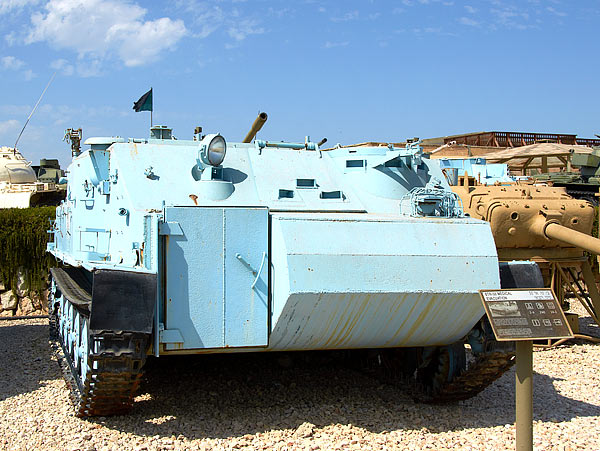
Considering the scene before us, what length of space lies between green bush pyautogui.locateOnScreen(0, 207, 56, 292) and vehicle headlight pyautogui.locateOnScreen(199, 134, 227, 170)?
7.82 meters

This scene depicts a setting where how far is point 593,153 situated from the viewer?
62.2 ft

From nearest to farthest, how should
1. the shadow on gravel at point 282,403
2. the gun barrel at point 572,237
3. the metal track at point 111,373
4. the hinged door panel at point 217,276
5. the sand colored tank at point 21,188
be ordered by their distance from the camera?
the metal track at point 111,373
the hinged door panel at point 217,276
the shadow on gravel at point 282,403
the gun barrel at point 572,237
the sand colored tank at point 21,188

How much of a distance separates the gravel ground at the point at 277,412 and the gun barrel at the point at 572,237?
5.09 feet

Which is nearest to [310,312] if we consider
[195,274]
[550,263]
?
[195,274]

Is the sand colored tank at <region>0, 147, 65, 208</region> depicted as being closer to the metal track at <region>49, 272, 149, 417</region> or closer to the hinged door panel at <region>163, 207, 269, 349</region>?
the metal track at <region>49, 272, 149, 417</region>

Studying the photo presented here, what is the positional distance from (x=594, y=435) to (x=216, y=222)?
3.57m

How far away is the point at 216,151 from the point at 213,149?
0.03 m

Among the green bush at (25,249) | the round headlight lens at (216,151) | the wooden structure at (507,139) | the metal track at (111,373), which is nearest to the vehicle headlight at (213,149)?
the round headlight lens at (216,151)

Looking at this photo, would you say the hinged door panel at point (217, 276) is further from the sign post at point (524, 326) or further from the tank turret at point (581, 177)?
the tank turret at point (581, 177)

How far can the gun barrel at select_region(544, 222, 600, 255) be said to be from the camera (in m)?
6.96

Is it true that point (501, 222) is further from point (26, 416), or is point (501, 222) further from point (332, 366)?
point (26, 416)

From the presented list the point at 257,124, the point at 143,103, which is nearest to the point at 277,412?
the point at 257,124

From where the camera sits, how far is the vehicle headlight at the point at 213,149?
592 cm

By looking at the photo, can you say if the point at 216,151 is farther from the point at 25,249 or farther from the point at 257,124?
the point at 25,249
